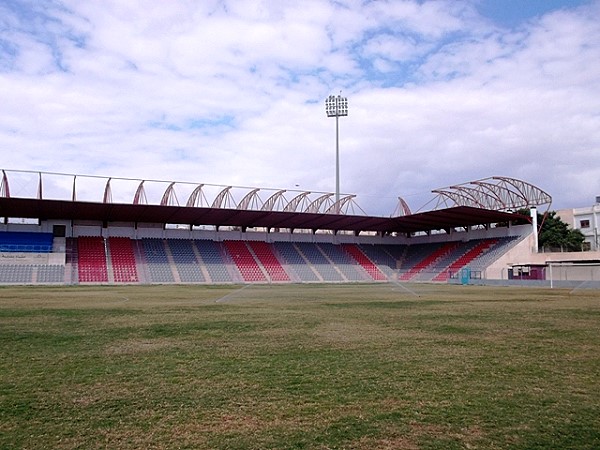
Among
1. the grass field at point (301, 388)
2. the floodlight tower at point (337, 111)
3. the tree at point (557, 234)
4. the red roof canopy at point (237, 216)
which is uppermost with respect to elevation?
the floodlight tower at point (337, 111)

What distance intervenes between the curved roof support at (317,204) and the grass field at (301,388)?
159 ft

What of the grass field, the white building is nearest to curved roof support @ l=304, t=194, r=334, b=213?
the white building

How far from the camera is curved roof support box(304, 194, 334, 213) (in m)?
61.7

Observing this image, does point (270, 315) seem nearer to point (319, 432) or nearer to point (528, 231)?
point (319, 432)

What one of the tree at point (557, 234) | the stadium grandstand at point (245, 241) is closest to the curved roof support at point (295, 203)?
the stadium grandstand at point (245, 241)

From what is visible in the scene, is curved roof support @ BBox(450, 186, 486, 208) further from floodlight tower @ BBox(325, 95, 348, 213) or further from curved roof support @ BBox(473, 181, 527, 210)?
floodlight tower @ BBox(325, 95, 348, 213)

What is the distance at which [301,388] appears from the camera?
6.96m

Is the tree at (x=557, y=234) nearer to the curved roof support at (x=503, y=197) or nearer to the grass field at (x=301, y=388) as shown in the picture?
the curved roof support at (x=503, y=197)

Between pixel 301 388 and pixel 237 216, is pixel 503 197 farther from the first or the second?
pixel 301 388

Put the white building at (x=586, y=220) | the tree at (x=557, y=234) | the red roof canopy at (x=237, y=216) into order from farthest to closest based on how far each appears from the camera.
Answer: the white building at (x=586, y=220)
the tree at (x=557, y=234)
the red roof canopy at (x=237, y=216)

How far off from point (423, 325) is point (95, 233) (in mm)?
55009

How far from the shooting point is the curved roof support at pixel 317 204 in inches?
2429

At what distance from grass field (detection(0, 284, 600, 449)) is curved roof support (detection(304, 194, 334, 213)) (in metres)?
48.6

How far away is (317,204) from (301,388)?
5562 centimetres
